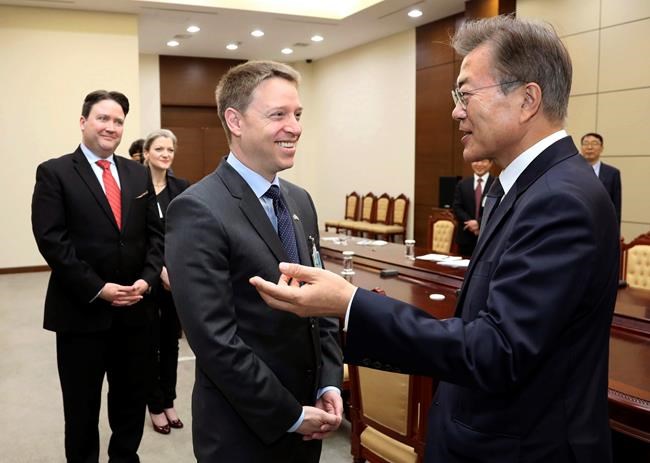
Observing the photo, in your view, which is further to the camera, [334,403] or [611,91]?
[611,91]

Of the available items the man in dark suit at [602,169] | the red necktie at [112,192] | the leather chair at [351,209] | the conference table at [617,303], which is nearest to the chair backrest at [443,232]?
the conference table at [617,303]

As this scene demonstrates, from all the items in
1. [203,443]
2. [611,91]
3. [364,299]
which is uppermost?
[611,91]

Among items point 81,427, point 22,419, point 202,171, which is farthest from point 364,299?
point 202,171

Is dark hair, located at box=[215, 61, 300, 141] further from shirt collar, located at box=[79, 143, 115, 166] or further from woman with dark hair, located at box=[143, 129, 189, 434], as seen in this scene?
woman with dark hair, located at box=[143, 129, 189, 434]

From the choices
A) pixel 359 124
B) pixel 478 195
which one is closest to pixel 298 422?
pixel 478 195

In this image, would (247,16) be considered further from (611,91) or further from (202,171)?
(611,91)

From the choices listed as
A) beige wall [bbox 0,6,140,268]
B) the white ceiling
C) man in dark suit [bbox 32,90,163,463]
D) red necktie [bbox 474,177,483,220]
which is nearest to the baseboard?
beige wall [bbox 0,6,140,268]

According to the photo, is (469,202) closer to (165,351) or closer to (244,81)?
(165,351)

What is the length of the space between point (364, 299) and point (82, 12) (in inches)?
362

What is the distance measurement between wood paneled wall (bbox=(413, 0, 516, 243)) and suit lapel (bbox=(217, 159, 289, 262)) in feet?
25.3

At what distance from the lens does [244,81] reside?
1.78 metres

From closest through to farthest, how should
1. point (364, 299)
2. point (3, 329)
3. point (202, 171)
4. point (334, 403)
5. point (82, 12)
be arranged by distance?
point (364, 299) → point (334, 403) → point (3, 329) → point (82, 12) → point (202, 171)

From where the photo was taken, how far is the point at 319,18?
951cm

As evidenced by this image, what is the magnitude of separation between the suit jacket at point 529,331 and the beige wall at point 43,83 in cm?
871
